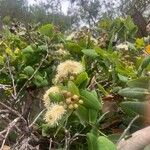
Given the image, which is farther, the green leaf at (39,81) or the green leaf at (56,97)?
the green leaf at (39,81)

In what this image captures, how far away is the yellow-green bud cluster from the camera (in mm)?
1059

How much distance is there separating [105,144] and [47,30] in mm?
781

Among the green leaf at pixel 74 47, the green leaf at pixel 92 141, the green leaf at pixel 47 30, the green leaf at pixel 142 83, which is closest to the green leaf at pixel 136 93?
the green leaf at pixel 142 83

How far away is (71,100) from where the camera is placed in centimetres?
106

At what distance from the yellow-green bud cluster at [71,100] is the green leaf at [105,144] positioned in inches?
4.1

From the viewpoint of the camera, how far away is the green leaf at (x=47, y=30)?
1.67 metres

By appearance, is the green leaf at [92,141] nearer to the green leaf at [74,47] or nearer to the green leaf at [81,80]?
the green leaf at [81,80]

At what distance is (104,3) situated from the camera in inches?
495

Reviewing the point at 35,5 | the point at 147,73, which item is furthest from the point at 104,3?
the point at 147,73

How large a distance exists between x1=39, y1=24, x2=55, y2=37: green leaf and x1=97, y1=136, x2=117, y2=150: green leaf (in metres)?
0.74

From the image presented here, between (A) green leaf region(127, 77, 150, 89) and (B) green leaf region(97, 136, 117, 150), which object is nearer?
(B) green leaf region(97, 136, 117, 150)

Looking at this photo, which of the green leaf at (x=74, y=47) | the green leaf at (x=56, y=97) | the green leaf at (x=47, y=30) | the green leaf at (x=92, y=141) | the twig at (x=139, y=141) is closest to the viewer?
the twig at (x=139, y=141)

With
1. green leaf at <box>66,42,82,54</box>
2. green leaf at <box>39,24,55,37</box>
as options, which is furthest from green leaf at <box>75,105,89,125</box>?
green leaf at <box>39,24,55,37</box>

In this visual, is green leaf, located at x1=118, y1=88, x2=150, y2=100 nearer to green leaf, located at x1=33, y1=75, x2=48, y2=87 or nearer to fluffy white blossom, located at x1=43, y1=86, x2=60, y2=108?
fluffy white blossom, located at x1=43, y1=86, x2=60, y2=108
